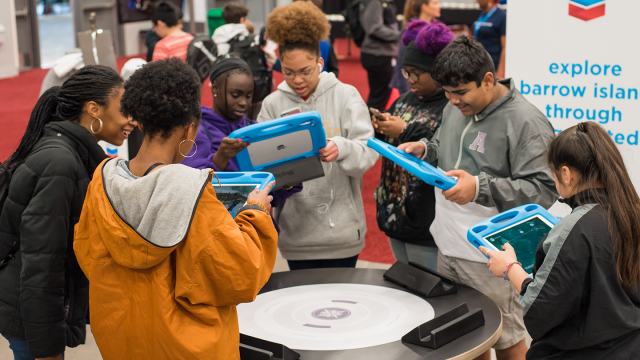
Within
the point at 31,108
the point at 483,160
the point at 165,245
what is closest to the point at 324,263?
the point at 483,160

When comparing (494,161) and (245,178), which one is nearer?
(245,178)

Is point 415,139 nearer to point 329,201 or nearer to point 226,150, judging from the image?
point 329,201

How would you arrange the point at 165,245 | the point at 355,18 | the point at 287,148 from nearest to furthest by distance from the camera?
the point at 165,245 < the point at 287,148 < the point at 355,18

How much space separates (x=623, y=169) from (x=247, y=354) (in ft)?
3.57

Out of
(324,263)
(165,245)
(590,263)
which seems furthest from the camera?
(324,263)

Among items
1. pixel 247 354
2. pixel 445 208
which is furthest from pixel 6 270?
pixel 445 208

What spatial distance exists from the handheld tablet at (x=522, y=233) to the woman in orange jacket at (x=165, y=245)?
0.71 m

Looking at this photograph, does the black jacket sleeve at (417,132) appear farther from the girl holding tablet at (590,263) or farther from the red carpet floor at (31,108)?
the red carpet floor at (31,108)

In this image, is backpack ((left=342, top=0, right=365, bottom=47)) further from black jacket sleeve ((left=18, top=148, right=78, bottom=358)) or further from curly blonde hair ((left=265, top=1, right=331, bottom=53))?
black jacket sleeve ((left=18, top=148, right=78, bottom=358))

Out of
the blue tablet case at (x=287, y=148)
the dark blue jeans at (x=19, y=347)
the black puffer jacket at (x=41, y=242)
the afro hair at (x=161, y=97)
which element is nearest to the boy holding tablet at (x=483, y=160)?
the blue tablet case at (x=287, y=148)

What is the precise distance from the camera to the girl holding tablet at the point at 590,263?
57.4 inches

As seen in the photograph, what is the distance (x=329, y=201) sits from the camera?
96.6 inches

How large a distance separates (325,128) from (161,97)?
1108mm

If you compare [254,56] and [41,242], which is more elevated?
[254,56]
